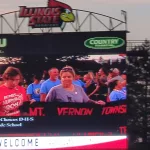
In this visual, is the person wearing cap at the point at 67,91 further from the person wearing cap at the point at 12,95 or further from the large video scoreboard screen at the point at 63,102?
the person wearing cap at the point at 12,95

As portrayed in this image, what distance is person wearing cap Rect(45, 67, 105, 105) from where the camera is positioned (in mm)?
16206

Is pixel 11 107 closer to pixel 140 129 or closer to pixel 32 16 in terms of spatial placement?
pixel 32 16

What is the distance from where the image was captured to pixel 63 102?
16266 millimetres

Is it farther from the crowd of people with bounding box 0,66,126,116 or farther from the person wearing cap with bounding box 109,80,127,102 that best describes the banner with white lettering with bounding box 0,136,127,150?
the person wearing cap with bounding box 109,80,127,102

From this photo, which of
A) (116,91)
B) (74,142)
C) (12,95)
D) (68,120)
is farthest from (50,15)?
(74,142)

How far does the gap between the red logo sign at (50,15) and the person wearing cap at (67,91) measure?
1.17m

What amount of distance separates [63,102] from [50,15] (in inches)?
76.4

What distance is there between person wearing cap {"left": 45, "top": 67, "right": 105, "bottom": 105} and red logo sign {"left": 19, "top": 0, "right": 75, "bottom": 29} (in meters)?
1.17

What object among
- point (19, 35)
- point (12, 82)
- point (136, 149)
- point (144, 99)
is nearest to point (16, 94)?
point (12, 82)

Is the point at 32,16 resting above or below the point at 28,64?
above

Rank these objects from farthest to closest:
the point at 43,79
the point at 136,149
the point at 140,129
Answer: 1. the point at 140,129
2. the point at 136,149
3. the point at 43,79

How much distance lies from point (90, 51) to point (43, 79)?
1.15 metres

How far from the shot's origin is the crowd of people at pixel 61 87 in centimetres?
1614

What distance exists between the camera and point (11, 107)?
53.6ft
